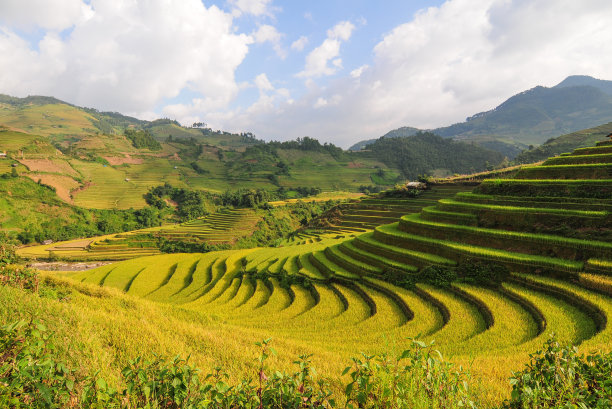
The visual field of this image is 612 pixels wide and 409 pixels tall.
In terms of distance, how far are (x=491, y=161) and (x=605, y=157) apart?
173 metres

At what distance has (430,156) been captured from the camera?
168 m

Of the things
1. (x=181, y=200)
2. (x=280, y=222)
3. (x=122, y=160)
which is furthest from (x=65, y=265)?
(x=122, y=160)

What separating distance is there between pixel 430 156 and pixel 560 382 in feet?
611

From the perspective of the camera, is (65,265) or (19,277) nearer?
(19,277)

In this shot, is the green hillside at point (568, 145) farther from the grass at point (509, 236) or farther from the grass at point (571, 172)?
the grass at point (509, 236)

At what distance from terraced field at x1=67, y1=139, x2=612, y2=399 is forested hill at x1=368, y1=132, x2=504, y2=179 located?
139324 mm

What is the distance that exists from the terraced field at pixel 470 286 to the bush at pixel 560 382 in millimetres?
1208

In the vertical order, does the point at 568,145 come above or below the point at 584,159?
above

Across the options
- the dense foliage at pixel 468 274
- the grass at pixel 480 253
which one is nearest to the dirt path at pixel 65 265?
the grass at pixel 480 253

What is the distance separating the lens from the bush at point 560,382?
264cm

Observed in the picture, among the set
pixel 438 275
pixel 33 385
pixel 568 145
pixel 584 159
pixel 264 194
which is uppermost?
pixel 568 145

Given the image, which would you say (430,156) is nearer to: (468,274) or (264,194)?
(264,194)

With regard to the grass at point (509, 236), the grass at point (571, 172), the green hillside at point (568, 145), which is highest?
the green hillside at point (568, 145)

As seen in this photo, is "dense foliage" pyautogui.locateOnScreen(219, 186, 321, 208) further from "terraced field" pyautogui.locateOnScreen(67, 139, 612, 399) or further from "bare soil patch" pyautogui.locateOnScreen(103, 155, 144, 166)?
"terraced field" pyautogui.locateOnScreen(67, 139, 612, 399)
